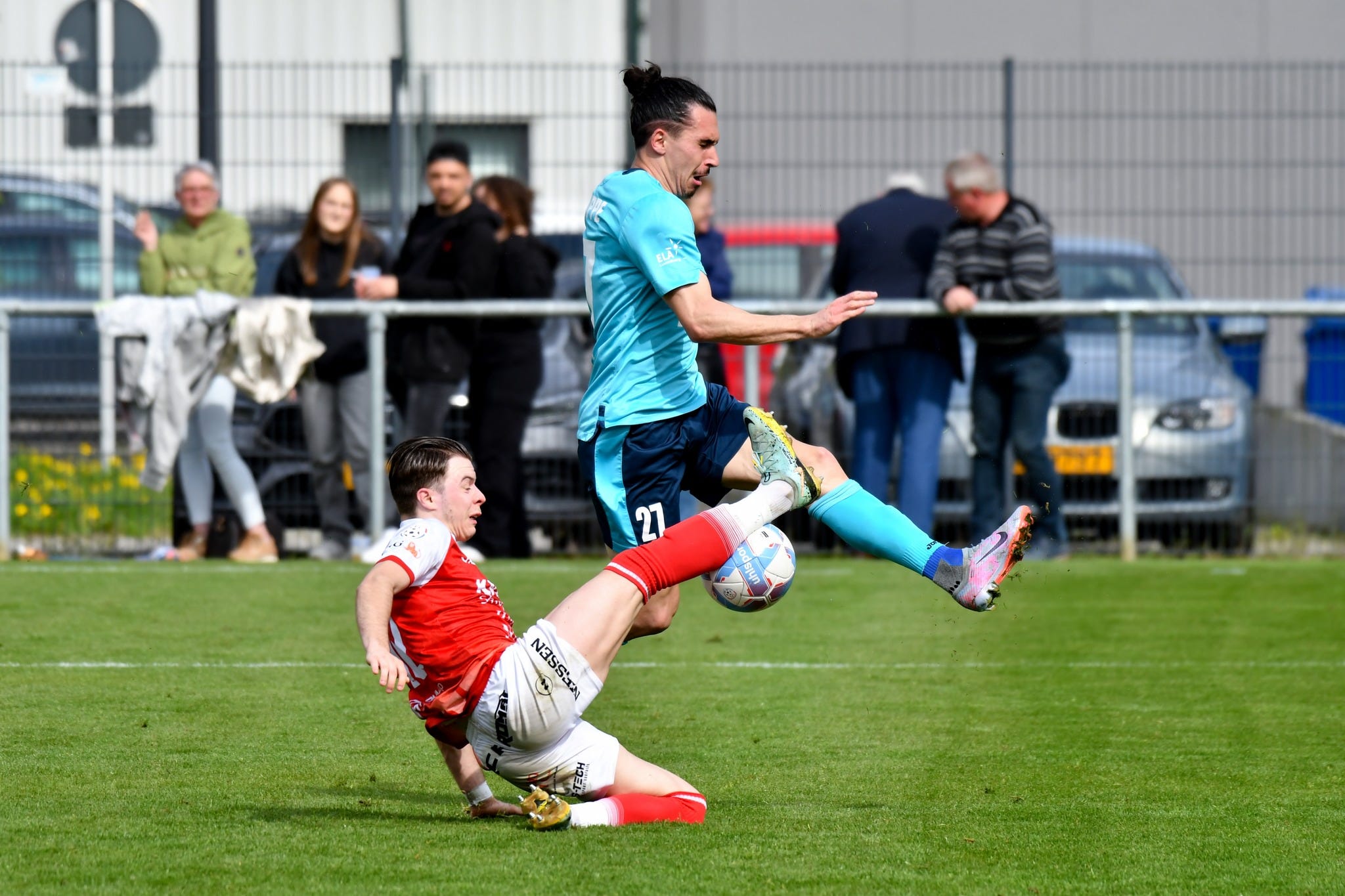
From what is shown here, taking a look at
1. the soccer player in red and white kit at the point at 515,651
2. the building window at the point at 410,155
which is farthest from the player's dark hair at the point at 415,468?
the building window at the point at 410,155

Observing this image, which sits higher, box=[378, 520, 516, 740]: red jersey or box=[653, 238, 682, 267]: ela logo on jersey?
box=[653, 238, 682, 267]: ela logo on jersey

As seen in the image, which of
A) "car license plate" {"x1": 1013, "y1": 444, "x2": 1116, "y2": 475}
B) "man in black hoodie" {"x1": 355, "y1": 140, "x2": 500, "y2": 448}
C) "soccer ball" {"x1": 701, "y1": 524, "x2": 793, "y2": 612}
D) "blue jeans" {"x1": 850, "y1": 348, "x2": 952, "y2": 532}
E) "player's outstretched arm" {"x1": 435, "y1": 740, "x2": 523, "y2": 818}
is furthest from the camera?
"car license plate" {"x1": 1013, "y1": 444, "x2": 1116, "y2": 475}

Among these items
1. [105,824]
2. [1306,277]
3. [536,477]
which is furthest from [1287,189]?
[105,824]

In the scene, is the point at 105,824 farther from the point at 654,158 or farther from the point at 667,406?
the point at 654,158

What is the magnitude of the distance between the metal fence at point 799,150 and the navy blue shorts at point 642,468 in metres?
6.68

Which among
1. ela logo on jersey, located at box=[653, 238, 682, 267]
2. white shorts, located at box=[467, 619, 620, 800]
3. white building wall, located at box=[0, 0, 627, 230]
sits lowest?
white shorts, located at box=[467, 619, 620, 800]

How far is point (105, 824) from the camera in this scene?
474cm

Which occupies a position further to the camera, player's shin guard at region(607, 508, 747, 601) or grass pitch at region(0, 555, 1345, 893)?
player's shin guard at region(607, 508, 747, 601)

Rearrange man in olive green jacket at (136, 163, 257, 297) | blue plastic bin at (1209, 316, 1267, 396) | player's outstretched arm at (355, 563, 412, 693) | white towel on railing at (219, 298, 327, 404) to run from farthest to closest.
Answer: blue plastic bin at (1209, 316, 1267, 396) → man in olive green jacket at (136, 163, 257, 297) → white towel on railing at (219, 298, 327, 404) → player's outstretched arm at (355, 563, 412, 693)

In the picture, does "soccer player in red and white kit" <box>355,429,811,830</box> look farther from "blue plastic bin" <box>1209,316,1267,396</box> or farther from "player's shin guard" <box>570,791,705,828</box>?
"blue plastic bin" <box>1209,316,1267,396</box>

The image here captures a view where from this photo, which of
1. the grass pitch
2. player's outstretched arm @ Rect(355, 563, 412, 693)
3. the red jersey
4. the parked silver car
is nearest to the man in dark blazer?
the parked silver car

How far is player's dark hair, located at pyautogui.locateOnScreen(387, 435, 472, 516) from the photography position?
195 inches

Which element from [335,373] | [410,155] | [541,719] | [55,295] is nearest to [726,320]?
[541,719]

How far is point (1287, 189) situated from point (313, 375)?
631 cm
